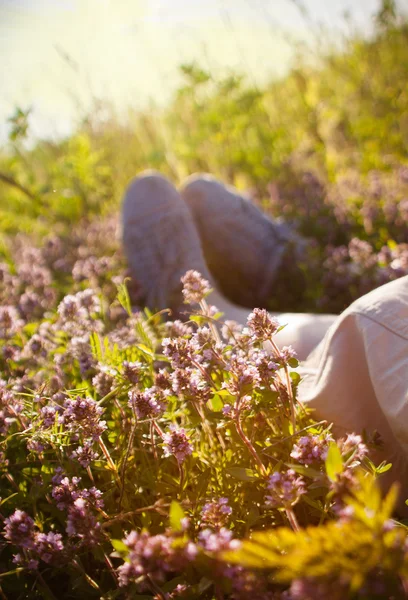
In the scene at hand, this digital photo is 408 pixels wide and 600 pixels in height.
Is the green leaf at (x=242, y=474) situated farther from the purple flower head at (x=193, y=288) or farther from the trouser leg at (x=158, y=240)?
the trouser leg at (x=158, y=240)

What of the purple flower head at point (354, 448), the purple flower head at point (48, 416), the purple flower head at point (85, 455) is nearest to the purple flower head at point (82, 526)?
the purple flower head at point (85, 455)

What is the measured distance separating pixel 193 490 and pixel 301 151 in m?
3.85

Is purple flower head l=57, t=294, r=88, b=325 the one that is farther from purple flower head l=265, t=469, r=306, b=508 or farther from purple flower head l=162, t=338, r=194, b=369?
purple flower head l=265, t=469, r=306, b=508

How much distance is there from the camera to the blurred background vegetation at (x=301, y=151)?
3.25 meters

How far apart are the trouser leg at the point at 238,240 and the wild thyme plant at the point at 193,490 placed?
168 centimetres

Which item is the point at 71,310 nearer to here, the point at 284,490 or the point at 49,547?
the point at 49,547

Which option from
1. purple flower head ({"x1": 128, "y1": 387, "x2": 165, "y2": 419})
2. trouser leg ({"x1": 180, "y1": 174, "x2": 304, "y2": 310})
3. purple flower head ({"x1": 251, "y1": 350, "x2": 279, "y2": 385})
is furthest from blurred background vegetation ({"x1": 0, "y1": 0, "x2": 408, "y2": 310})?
purple flower head ({"x1": 128, "y1": 387, "x2": 165, "y2": 419})

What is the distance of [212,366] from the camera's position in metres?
1.29

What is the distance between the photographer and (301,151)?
4500 mm

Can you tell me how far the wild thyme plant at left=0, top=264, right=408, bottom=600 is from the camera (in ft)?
2.06

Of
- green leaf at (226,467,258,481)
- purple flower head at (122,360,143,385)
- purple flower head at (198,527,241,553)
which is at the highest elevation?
purple flower head at (122,360,143,385)

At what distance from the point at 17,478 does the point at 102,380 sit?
39cm

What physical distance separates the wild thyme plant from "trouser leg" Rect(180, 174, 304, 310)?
168 centimetres

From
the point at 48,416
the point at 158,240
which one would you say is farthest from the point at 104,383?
the point at 158,240
